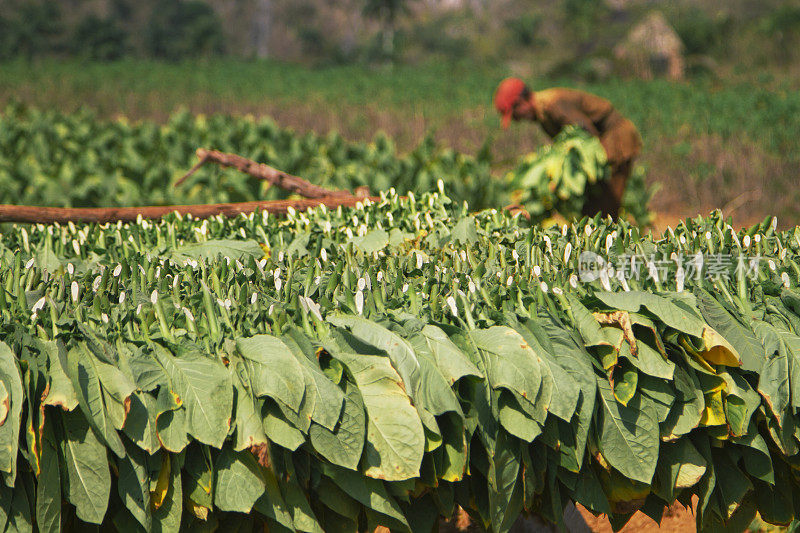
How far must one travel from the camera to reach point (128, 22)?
54812mm

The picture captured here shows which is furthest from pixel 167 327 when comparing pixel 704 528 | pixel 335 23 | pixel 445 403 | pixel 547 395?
pixel 335 23

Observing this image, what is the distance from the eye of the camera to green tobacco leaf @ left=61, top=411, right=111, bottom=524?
1938 mm

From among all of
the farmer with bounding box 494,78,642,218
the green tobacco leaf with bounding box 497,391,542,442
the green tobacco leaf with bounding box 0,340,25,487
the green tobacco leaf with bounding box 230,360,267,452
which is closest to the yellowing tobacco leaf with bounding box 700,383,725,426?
the green tobacco leaf with bounding box 497,391,542,442

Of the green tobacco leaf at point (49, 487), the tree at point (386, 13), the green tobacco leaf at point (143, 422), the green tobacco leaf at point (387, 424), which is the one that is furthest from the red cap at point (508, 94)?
the tree at point (386, 13)

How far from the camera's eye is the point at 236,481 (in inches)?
79.7

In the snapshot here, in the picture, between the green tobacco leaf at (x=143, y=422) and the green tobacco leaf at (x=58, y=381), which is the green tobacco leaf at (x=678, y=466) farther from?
the green tobacco leaf at (x=58, y=381)

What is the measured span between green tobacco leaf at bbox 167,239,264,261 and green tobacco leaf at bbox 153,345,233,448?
115 cm

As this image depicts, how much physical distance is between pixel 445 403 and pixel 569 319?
0.56 metres

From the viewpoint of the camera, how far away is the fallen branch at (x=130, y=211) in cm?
396

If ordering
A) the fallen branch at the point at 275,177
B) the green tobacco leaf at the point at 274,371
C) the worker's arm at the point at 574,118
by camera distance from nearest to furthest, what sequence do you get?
the green tobacco leaf at the point at 274,371
the fallen branch at the point at 275,177
the worker's arm at the point at 574,118

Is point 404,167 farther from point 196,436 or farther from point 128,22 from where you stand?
point 128,22

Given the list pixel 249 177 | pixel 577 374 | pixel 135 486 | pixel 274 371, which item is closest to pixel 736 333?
pixel 577 374

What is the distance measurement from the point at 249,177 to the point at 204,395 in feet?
18.0

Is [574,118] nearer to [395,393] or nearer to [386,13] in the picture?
[395,393]
